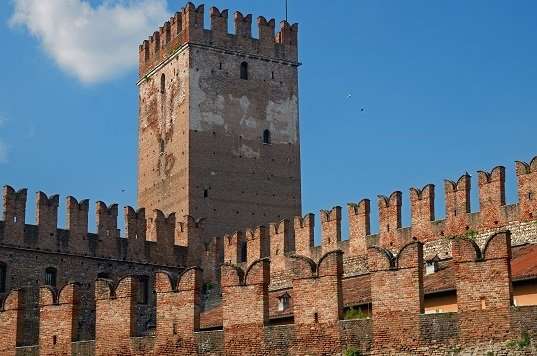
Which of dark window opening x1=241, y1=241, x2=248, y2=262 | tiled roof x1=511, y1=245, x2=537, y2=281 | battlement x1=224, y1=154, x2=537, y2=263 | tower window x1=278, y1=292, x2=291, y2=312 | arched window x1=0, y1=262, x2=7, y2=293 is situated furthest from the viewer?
dark window opening x1=241, y1=241, x2=248, y2=262

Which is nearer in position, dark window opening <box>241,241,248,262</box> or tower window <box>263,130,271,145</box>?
dark window opening <box>241,241,248,262</box>

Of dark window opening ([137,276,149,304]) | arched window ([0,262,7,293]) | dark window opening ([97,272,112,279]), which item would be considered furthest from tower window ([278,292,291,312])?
dark window opening ([137,276,149,304])

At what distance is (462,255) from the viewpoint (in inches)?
899

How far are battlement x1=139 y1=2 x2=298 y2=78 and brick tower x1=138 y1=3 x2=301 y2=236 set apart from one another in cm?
4

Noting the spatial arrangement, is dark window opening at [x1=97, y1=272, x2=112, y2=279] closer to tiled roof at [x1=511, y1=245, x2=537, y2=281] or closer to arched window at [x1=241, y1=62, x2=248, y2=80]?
arched window at [x1=241, y1=62, x2=248, y2=80]

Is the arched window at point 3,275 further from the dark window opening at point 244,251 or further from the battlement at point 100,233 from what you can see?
the dark window opening at point 244,251

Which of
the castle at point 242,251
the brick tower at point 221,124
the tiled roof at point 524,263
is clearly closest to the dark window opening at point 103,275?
the castle at point 242,251

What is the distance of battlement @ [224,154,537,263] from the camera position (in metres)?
33.9

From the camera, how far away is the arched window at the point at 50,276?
4072cm

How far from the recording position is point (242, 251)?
42.6m

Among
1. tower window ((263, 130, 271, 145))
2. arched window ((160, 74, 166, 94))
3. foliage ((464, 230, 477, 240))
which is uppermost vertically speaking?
arched window ((160, 74, 166, 94))

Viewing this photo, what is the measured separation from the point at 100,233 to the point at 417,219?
452 inches

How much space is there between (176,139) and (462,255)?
27933 millimetres

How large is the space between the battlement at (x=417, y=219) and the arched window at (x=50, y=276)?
6108 millimetres
